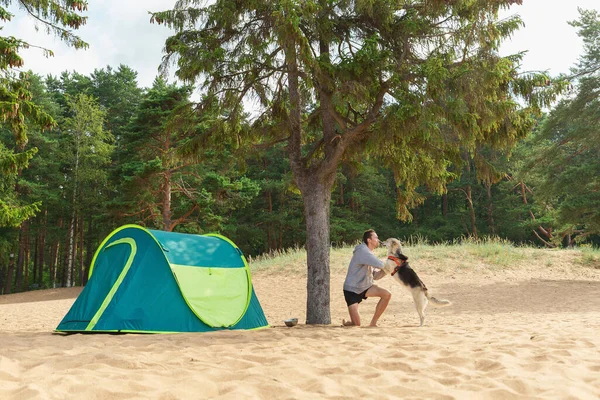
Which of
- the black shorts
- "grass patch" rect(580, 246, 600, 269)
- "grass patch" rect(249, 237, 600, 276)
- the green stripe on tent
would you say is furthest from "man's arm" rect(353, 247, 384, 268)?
"grass patch" rect(580, 246, 600, 269)

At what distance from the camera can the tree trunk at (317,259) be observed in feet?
25.5

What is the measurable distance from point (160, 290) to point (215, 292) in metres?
0.85

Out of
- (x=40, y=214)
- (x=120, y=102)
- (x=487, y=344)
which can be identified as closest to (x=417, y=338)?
(x=487, y=344)

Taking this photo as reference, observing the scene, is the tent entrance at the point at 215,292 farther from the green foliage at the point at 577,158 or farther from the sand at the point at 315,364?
the green foliage at the point at 577,158

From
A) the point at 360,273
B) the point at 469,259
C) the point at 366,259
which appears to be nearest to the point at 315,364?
the point at 366,259

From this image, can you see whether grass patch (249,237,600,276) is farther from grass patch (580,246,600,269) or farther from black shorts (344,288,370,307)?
black shorts (344,288,370,307)

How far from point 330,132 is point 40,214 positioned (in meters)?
26.5

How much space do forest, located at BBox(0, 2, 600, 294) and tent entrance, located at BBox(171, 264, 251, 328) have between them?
197 cm

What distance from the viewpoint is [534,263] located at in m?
16.6

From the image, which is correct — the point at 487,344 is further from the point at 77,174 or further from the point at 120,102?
the point at 120,102

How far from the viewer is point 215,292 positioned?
688 centimetres

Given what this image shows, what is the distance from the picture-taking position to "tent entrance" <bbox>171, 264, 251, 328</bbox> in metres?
6.53

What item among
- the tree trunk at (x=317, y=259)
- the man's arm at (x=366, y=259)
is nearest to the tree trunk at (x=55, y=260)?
the tree trunk at (x=317, y=259)

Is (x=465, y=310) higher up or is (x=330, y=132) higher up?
(x=330, y=132)
